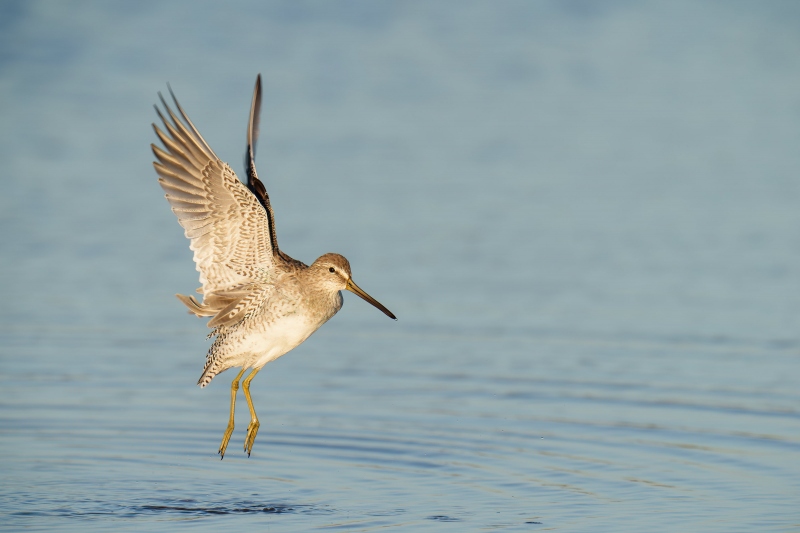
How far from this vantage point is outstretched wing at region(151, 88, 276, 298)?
8438 mm

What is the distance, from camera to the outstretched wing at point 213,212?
8.44 metres

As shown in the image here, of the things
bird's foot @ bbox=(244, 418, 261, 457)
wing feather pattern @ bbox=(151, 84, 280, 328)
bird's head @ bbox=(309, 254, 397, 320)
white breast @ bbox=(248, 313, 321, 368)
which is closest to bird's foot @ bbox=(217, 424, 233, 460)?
bird's foot @ bbox=(244, 418, 261, 457)

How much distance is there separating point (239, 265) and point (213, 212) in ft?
1.39

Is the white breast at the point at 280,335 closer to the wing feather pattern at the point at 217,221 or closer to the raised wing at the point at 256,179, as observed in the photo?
the wing feather pattern at the point at 217,221

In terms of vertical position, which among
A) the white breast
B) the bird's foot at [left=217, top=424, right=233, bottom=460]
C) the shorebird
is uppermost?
the shorebird

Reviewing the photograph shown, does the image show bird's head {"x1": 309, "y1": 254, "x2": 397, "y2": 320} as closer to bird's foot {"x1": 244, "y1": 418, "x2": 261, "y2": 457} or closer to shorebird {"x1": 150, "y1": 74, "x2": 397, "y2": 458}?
shorebird {"x1": 150, "y1": 74, "x2": 397, "y2": 458}

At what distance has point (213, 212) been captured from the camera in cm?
853

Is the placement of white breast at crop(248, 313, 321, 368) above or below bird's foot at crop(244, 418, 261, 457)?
above

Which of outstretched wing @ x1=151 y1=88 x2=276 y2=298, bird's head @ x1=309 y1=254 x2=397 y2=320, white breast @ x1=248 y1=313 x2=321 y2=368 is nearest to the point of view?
outstretched wing @ x1=151 y1=88 x2=276 y2=298

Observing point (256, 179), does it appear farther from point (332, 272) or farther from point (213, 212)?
point (332, 272)

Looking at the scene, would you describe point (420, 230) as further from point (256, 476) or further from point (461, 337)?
point (256, 476)

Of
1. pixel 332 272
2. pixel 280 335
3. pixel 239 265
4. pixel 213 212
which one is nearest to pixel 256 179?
pixel 213 212

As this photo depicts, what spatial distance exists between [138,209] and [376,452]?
20.9 ft

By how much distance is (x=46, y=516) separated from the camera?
→ 301 inches
